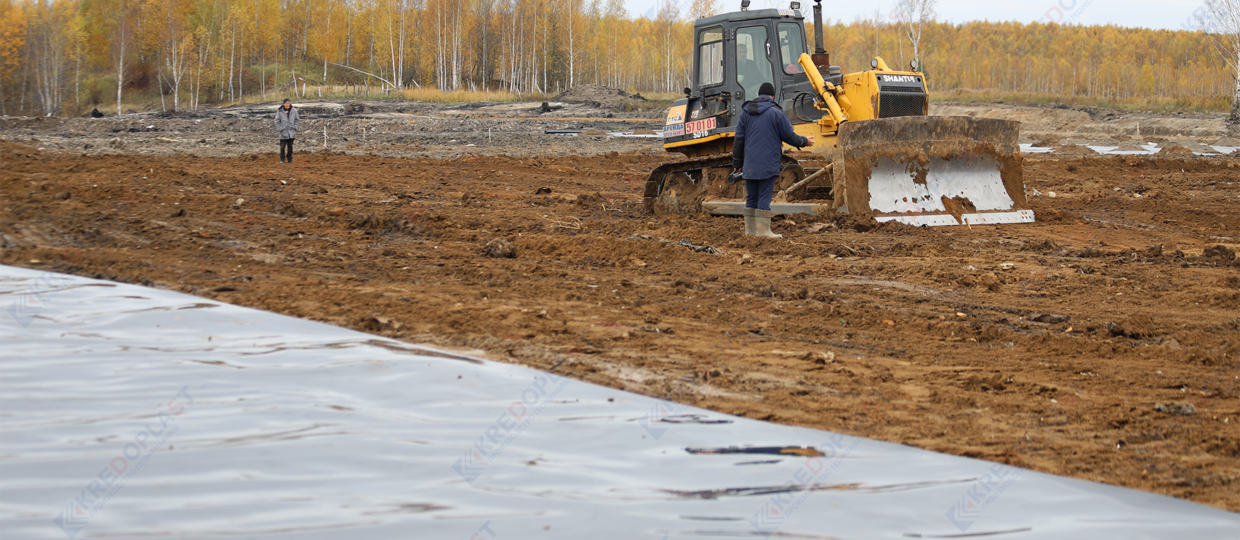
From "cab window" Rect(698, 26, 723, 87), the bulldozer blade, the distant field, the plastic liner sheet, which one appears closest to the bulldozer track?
the bulldozer blade

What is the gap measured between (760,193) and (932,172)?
234 centimetres

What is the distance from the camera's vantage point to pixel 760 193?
9273 mm

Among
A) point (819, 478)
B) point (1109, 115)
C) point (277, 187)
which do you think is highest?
point (1109, 115)

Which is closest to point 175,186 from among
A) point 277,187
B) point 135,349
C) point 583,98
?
point 277,187

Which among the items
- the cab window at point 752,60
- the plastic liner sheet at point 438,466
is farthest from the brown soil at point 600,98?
the plastic liner sheet at point 438,466

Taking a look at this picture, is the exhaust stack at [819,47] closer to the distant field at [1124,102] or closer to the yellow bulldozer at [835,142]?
the yellow bulldozer at [835,142]

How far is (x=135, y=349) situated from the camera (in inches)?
164

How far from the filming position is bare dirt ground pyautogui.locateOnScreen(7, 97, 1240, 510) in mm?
3812

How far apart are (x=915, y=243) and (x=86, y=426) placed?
7.22 meters

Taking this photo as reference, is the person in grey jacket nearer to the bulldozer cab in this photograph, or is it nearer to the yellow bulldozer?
the yellow bulldozer

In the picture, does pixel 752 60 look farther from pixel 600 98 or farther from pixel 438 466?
pixel 600 98

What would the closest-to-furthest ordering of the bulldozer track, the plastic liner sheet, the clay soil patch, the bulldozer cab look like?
the plastic liner sheet < the clay soil patch < the bulldozer track < the bulldozer cab

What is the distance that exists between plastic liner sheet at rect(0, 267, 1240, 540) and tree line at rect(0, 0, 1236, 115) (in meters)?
54.2

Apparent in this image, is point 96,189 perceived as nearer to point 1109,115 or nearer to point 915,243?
point 915,243
